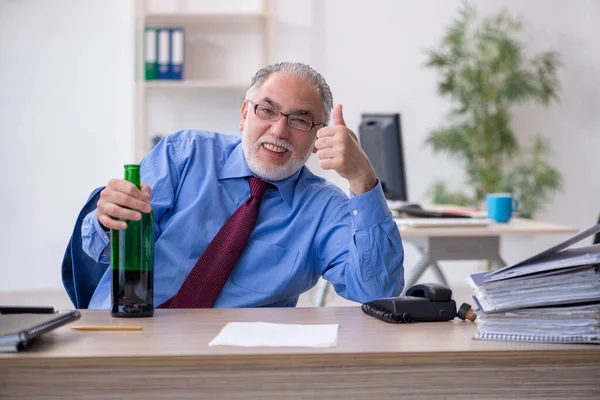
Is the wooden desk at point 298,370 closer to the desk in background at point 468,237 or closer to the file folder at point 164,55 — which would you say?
the desk in background at point 468,237

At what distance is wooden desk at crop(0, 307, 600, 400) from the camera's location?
3.62 ft

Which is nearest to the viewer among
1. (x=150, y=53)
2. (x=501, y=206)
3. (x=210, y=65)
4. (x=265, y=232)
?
(x=265, y=232)

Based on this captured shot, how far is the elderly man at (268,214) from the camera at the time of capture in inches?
68.2

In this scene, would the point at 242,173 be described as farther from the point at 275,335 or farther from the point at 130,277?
the point at 275,335

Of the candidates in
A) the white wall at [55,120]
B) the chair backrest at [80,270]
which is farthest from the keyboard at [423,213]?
the white wall at [55,120]

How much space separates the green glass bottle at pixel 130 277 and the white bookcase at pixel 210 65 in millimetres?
4198

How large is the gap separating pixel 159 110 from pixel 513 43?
7.98 ft

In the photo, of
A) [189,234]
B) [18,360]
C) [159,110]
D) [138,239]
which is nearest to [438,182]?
[159,110]

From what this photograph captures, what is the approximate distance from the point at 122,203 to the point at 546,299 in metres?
0.72

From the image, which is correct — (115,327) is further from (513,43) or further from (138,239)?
(513,43)

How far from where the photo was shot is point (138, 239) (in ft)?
4.90

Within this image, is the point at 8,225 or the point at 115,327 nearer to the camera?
the point at 115,327

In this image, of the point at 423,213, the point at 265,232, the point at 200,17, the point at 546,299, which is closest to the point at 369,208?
the point at 265,232

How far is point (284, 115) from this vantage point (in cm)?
199
